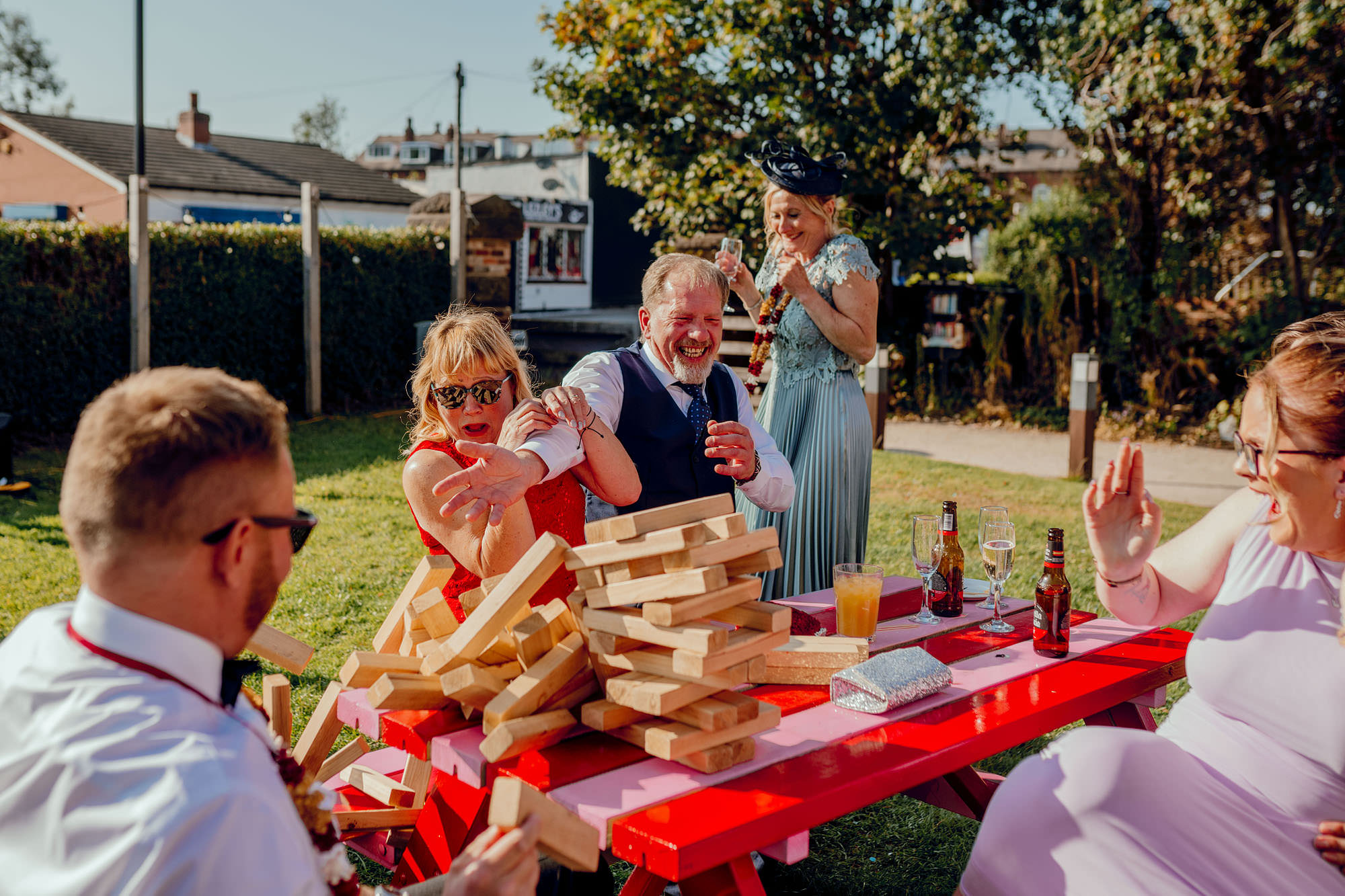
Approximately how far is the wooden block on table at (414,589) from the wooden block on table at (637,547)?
0.54m

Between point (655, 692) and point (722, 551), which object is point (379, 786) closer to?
point (655, 692)

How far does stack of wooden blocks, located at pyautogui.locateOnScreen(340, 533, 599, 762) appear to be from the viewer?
192cm

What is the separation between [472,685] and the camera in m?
1.95

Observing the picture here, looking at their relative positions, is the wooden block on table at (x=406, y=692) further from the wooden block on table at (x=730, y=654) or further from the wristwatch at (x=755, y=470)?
the wristwatch at (x=755, y=470)

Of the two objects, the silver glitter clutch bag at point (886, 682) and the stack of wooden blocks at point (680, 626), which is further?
the silver glitter clutch bag at point (886, 682)

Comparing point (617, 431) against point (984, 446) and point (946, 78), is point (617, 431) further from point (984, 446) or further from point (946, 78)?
point (946, 78)

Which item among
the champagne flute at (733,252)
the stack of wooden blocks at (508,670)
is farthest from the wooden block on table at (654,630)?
the champagne flute at (733,252)

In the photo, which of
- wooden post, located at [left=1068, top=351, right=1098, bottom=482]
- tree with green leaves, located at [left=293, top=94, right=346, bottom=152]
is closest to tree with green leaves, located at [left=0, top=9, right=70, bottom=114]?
tree with green leaves, located at [left=293, top=94, right=346, bottom=152]

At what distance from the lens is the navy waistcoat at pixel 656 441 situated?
132 inches

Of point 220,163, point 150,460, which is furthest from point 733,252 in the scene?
point 220,163

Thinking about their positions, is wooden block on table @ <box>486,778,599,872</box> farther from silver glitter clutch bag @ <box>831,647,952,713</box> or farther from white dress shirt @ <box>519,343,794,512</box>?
white dress shirt @ <box>519,343,794,512</box>

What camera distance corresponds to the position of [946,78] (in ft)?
36.2

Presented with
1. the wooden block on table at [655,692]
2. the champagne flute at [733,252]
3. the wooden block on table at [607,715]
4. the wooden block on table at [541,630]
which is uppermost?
the champagne flute at [733,252]

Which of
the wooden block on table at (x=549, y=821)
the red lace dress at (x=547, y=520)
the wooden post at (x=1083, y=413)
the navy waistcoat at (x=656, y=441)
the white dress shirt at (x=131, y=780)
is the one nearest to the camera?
the white dress shirt at (x=131, y=780)
